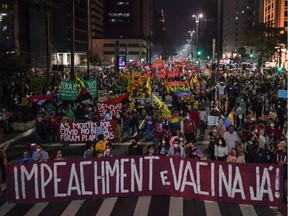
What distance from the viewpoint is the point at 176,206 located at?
36.3ft

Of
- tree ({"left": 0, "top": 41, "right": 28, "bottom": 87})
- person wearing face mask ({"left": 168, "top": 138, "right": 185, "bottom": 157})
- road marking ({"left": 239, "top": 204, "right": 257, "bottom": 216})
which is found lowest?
road marking ({"left": 239, "top": 204, "right": 257, "bottom": 216})

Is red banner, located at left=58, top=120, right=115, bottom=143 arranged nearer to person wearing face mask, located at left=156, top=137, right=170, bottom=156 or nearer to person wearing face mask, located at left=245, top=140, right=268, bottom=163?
person wearing face mask, located at left=156, top=137, right=170, bottom=156

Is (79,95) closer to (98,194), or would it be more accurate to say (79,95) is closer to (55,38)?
(98,194)

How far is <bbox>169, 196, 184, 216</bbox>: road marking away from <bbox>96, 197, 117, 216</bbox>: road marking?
143 cm

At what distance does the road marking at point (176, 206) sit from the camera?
34.8 ft

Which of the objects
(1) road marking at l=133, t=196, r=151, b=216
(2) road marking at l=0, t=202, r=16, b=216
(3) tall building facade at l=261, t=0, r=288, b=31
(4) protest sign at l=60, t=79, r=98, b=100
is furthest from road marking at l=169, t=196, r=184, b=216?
(3) tall building facade at l=261, t=0, r=288, b=31

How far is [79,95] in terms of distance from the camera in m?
22.2

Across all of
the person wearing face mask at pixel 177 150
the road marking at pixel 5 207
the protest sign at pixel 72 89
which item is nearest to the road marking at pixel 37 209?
the road marking at pixel 5 207

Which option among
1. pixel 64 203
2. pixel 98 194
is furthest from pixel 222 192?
pixel 64 203

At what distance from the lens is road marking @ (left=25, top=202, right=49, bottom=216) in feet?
35.3

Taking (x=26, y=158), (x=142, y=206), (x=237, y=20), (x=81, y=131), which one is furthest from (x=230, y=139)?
(x=237, y=20)

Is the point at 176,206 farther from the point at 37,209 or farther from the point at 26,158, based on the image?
the point at 26,158

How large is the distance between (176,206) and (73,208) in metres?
2.51

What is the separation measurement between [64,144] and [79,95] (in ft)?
11.7
